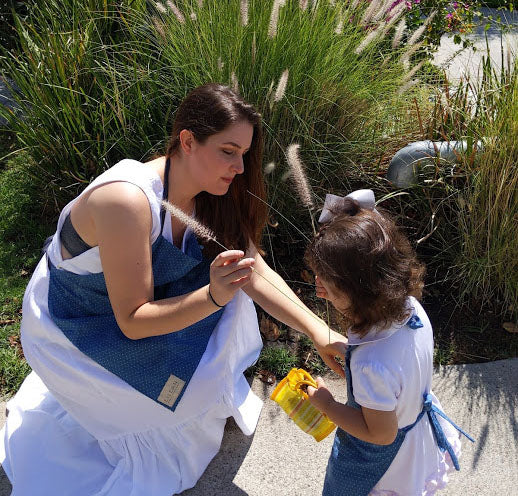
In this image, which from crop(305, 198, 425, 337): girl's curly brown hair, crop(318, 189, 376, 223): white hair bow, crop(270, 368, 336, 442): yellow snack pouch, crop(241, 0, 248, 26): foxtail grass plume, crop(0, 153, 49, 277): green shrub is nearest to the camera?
crop(305, 198, 425, 337): girl's curly brown hair

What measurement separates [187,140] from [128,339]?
→ 2.19ft

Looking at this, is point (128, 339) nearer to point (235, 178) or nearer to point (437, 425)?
point (235, 178)

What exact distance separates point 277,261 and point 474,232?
0.97 meters

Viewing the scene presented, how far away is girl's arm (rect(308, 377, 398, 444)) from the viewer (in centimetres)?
166

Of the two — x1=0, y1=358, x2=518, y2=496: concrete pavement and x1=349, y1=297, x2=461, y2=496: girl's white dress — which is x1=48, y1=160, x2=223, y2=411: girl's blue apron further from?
x1=349, y1=297, x2=461, y2=496: girl's white dress

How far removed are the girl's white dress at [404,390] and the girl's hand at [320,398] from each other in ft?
0.48

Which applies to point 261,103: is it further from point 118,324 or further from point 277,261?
point 118,324

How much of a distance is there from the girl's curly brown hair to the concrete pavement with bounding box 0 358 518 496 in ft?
2.95

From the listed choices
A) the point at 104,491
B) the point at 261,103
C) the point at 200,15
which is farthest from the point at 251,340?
the point at 200,15

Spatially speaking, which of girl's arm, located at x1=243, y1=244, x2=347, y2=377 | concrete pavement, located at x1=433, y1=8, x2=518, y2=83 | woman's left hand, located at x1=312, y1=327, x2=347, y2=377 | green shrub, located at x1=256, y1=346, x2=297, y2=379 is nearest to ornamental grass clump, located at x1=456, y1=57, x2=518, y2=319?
green shrub, located at x1=256, y1=346, x2=297, y2=379

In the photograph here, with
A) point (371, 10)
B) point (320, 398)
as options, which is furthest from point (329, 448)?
point (371, 10)

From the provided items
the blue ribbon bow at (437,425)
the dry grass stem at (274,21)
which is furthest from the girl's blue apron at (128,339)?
the dry grass stem at (274,21)

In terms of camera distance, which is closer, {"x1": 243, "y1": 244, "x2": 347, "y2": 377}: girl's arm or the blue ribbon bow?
the blue ribbon bow

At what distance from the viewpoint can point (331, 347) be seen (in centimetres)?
202
